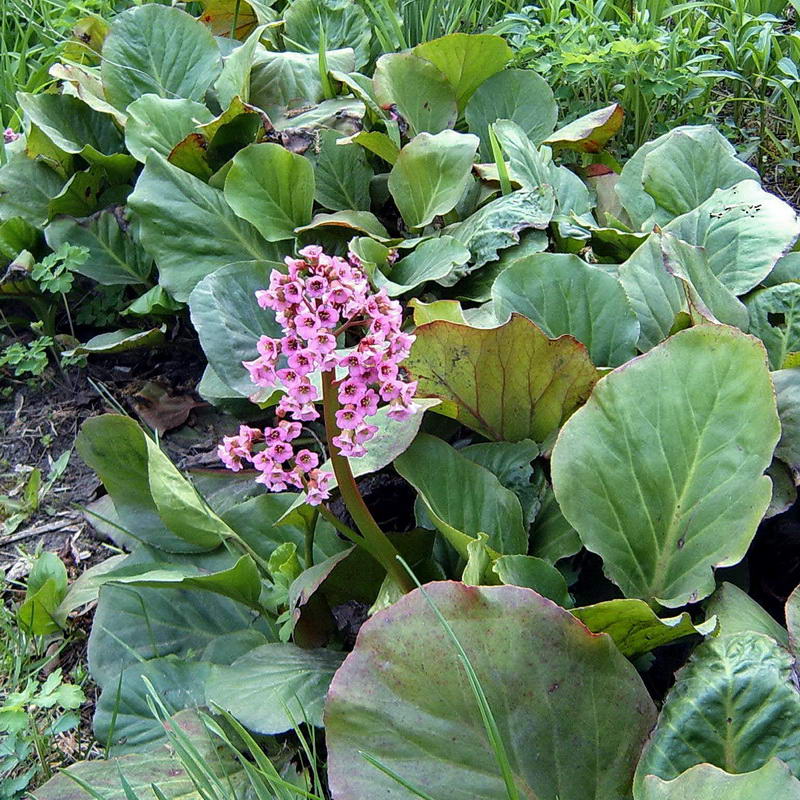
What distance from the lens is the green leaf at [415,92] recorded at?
2.24 meters

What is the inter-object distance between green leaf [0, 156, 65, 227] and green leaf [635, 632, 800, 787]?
1.87m

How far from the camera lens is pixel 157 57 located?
94.5 inches

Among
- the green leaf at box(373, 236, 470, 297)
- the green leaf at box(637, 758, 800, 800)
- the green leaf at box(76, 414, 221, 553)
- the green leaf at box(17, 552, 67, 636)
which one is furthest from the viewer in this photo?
the green leaf at box(373, 236, 470, 297)

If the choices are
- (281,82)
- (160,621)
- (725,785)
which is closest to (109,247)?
(281,82)

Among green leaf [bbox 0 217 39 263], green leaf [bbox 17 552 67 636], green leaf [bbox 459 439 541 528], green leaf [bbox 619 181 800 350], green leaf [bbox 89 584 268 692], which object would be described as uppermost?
green leaf [bbox 619 181 800 350]

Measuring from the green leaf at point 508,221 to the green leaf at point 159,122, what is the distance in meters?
0.77

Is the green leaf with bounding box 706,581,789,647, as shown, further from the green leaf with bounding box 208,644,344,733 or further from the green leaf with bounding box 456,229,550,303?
the green leaf with bounding box 456,229,550,303

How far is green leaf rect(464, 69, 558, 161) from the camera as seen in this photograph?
7.54 ft

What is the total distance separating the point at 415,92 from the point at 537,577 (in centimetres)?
141

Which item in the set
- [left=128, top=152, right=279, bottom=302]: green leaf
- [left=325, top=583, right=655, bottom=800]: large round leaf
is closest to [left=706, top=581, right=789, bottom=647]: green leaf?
[left=325, top=583, right=655, bottom=800]: large round leaf

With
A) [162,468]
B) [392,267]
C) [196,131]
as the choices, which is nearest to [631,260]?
[392,267]

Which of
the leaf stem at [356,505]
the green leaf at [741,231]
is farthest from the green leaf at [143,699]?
the green leaf at [741,231]

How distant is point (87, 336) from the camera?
7.84 feet

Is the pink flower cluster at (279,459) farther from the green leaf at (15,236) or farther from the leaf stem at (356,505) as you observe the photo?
the green leaf at (15,236)
